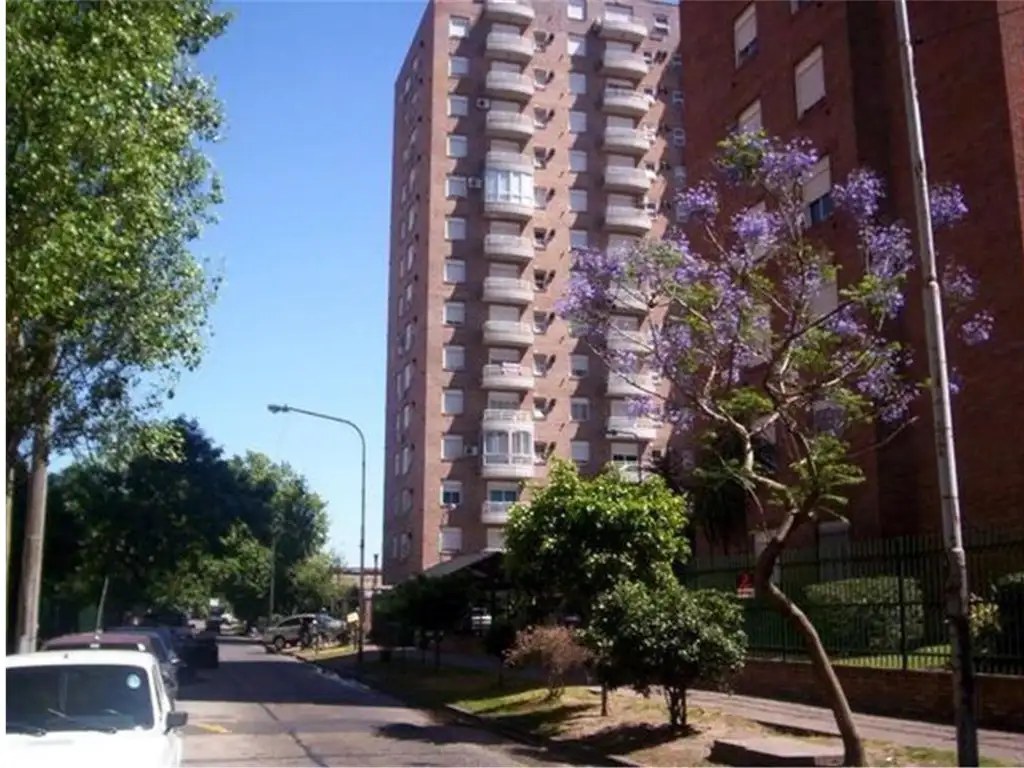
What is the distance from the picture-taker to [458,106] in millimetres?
64438

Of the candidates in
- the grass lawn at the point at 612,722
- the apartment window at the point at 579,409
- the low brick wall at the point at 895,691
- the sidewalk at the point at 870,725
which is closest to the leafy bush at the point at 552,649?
the grass lawn at the point at 612,722

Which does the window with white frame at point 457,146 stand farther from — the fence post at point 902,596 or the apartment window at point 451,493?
the fence post at point 902,596

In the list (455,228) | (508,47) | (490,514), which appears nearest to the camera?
(490,514)

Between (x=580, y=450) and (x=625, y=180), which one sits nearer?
(x=580, y=450)

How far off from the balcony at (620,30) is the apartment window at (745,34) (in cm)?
3477

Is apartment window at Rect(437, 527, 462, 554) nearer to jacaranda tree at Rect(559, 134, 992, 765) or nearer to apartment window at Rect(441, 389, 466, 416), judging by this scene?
apartment window at Rect(441, 389, 466, 416)

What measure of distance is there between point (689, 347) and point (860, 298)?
2279 mm

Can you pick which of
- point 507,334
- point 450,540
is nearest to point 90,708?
point 450,540

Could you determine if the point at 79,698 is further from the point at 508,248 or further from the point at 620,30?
the point at 620,30

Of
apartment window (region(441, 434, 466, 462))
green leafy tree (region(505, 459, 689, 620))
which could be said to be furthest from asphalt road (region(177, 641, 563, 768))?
apartment window (region(441, 434, 466, 462))

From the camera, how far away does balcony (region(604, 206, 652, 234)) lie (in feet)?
214

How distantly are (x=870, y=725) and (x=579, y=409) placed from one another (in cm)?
4927

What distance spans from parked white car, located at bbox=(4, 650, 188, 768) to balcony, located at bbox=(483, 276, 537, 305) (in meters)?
Answer: 53.2

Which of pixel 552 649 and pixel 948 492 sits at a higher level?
pixel 948 492
